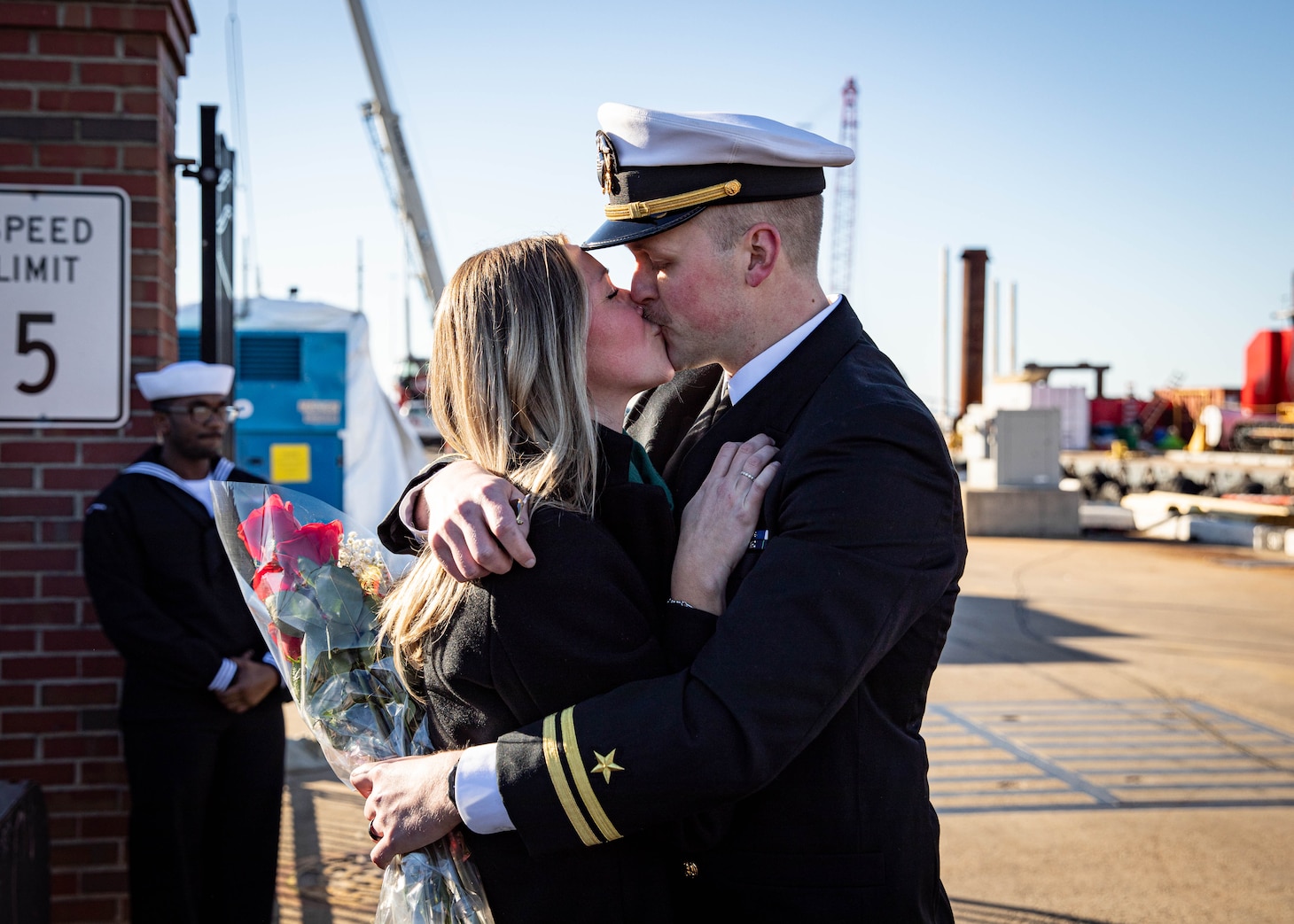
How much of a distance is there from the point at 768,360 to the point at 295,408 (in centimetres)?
669

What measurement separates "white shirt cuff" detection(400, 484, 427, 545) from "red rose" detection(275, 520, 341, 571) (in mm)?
177

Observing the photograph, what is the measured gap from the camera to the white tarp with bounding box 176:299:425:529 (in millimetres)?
8078

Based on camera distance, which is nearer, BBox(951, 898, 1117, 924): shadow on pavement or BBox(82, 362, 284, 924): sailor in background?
BBox(82, 362, 284, 924): sailor in background

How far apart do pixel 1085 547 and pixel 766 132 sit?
16.5 metres

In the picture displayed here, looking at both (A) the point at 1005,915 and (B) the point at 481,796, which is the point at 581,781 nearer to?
(B) the point at 481,796

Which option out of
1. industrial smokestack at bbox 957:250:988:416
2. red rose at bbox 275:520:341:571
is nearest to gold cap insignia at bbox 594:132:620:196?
red rose at bbox 275:520:341:571

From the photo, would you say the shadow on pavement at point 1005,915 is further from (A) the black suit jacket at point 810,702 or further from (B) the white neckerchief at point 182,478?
(B) the white neckerchief at point 182,478

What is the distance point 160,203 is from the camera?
3879mm

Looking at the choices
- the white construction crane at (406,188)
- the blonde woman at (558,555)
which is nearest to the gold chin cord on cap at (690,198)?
the blonde woman at (558,555)

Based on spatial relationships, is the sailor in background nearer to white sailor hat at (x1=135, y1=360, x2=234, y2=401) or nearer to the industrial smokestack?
white sailor hat at (x1=135, y1=360, x2=234, y2=401)

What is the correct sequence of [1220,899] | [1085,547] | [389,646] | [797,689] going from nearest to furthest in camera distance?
[797,689], [389,646], [1220,899], [1085,547]

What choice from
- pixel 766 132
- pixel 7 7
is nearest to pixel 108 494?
pixel 7 7

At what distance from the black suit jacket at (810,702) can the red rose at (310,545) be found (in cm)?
63

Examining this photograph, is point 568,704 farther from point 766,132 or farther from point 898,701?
point 766,132
